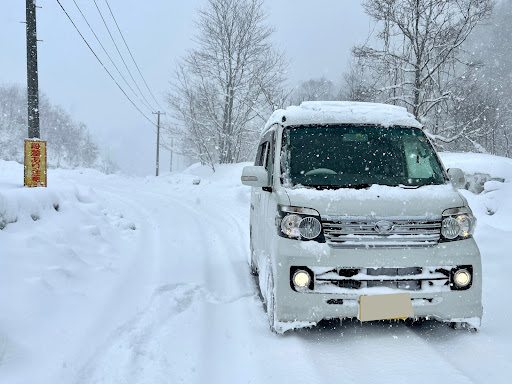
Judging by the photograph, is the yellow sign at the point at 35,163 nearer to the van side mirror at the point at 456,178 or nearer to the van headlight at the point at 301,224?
the van headlight at the point at 301,224

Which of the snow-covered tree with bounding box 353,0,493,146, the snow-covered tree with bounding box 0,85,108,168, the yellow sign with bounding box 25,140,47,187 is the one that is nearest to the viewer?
the yellow sign with bounding box 25,140,47,187

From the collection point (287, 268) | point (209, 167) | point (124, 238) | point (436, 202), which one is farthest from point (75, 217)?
point (209, 167)

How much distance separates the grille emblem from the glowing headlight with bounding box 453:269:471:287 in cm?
68

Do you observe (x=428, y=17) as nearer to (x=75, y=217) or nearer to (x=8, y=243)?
(x=75, y=217)

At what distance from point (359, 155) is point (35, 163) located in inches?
329

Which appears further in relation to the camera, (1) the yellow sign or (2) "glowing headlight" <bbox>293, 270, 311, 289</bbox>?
(1) the yellow sign

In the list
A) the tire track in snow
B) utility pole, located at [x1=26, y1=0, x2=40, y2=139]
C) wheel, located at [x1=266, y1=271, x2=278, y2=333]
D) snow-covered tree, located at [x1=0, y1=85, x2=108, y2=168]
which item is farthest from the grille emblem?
snow-covered tree, located at [x1=0, y1=85, x2=108, y2=168]

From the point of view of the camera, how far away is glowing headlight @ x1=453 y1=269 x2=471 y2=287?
326 cm

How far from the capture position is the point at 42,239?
4.90 metres

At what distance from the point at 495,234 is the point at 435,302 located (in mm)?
4262

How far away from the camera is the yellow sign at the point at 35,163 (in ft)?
30.8

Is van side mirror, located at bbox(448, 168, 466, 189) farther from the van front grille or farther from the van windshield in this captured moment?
the van front grille

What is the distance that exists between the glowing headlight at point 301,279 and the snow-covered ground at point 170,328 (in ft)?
1.75

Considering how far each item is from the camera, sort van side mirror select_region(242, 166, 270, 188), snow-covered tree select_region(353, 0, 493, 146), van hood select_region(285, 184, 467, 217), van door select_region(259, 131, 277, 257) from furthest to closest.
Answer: snow-covered tree select_region(353, 0, 493, 146)
van side mirror select_region(242, 166, 270, 188)
van door select_region(259, 131, 277, 257)
van hood select_region(285, 184, 467, 217)
